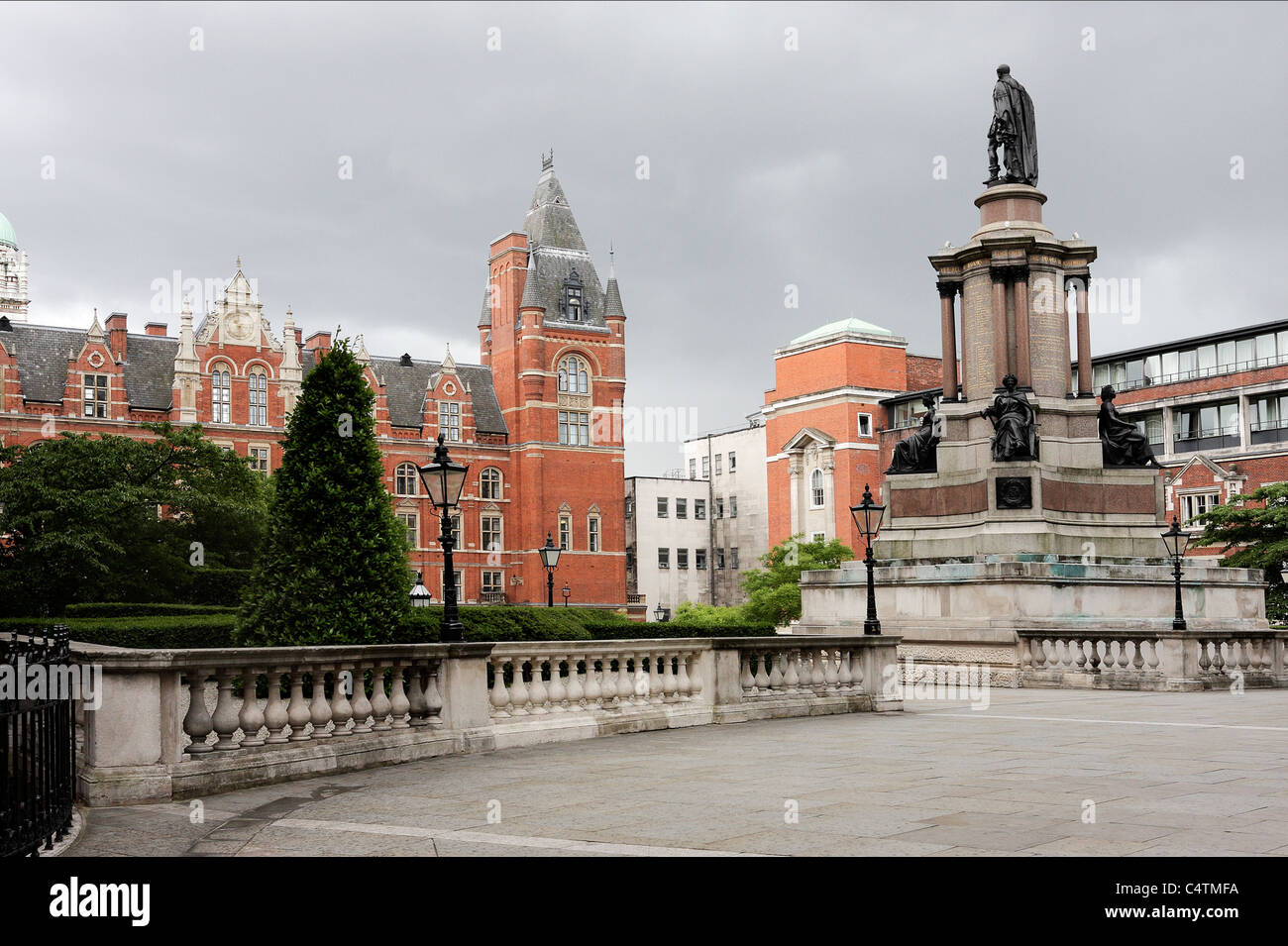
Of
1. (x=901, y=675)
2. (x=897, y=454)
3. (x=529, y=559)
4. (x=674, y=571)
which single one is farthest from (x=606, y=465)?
(x=901, y=675)

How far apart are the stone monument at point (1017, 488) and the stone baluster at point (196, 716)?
20475mm

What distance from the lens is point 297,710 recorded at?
1123 centimetres

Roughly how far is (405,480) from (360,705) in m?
70.6

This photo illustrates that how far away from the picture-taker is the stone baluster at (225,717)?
10.5 metres

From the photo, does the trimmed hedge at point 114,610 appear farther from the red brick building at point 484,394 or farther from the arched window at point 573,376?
the arched window at point 573,376

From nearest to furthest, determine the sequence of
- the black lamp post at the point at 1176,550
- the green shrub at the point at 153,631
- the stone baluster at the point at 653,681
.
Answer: the stone baluster at the point at 653,681
the green shrub at the point at 153,631
the black lamp post at the point at 1176,550

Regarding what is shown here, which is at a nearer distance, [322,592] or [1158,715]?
[1158,715]

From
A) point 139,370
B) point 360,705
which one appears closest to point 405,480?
point 139,370

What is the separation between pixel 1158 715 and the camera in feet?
58.3

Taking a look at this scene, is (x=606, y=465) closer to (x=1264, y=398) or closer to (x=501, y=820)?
(x=1264, y=398)

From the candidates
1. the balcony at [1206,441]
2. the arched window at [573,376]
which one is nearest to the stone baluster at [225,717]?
the balcony at [1206,441]

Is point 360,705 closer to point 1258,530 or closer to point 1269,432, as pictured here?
point 1258,530

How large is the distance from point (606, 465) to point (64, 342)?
35.7 metres

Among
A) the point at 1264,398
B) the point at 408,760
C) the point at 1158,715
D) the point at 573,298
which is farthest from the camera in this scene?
the point at 573,298
